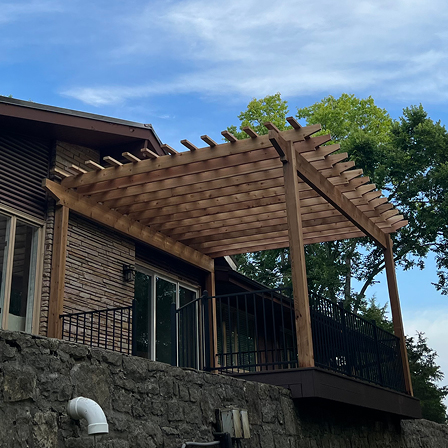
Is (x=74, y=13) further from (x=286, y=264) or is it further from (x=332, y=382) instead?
(x=332, y=382)

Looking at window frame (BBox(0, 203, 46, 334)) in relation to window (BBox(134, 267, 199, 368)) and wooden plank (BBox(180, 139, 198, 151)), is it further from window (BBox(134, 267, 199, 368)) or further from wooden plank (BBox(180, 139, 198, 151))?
wooden plank (BBox(180, 139, 198, 151))

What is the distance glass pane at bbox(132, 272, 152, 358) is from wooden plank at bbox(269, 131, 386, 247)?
3219 millimetres

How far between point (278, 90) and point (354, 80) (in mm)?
4888

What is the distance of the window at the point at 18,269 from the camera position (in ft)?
23.3

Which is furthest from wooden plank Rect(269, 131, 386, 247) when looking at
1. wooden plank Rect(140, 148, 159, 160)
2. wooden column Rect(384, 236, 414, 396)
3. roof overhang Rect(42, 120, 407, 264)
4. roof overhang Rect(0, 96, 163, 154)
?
roof overhang Rect(0, 96, 163, 154)

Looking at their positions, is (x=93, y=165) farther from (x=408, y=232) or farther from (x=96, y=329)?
(x=408, y=232)

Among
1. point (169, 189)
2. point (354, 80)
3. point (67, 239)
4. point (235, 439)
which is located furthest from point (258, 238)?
point (354, 80)

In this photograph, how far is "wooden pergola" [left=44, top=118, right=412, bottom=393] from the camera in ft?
21.2

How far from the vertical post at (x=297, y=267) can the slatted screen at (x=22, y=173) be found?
324 centimetres

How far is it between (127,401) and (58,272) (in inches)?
146

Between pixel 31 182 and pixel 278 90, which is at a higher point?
pixel 278 90

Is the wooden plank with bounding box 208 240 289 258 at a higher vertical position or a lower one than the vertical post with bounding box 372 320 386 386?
higher

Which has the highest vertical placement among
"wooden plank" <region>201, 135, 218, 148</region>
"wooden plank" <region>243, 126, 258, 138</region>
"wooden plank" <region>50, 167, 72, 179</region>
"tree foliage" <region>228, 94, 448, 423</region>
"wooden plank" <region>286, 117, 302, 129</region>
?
"tree foliage" <region>228, 94, 448, 423</region>

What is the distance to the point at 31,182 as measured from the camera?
25.4 ft
